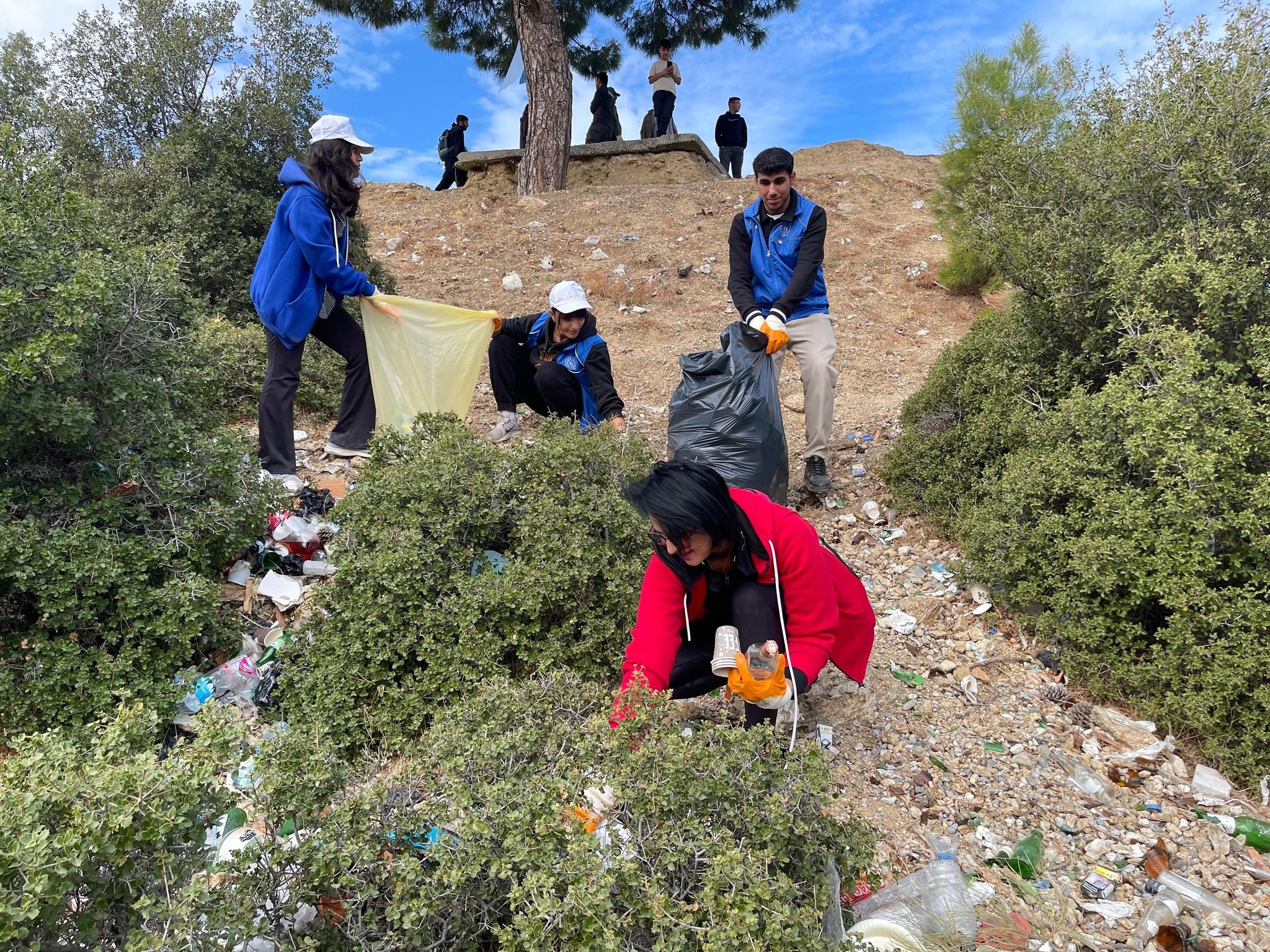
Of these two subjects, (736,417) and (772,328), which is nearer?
(736,417)

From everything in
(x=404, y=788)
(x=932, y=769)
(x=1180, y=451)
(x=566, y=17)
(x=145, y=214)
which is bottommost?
(x=932, y=769)

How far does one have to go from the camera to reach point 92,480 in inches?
109

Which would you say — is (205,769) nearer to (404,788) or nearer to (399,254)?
(404,788)

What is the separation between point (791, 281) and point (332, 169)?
2.25 meters

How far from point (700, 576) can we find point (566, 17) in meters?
11.3

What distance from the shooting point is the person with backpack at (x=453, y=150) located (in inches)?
482

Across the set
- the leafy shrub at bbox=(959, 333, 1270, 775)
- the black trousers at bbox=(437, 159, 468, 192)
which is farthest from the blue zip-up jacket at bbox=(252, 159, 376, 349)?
the black trousers at bbox=(437, 159, 468, 192)

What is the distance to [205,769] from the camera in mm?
1533

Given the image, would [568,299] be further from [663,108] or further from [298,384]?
[663,108]

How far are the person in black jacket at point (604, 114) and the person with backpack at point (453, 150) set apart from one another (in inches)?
76.7

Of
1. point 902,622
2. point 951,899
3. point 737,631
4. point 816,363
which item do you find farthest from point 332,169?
point 951,899

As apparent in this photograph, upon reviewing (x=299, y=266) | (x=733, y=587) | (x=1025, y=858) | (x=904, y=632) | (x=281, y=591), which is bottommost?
(x=1025, y=858)

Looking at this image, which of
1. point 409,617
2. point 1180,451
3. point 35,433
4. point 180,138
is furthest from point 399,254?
point 1180,451

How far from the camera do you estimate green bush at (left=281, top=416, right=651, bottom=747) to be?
2.49 meters
